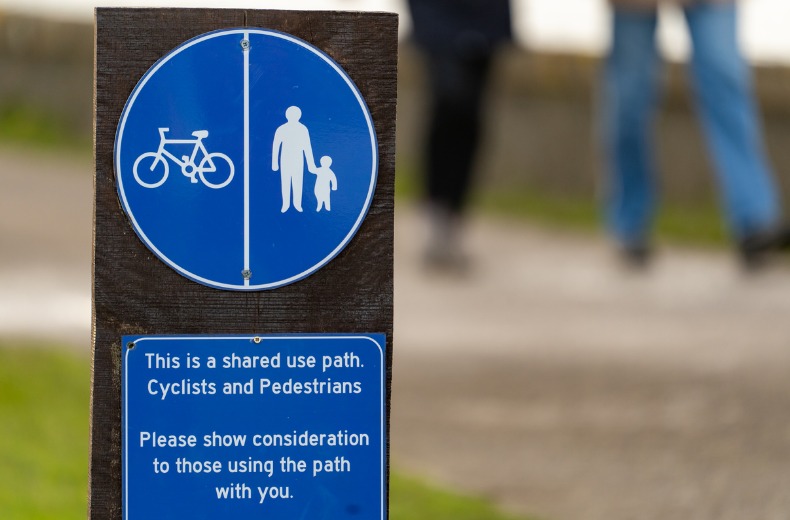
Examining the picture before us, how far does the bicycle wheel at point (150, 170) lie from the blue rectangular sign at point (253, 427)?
0.72 ft

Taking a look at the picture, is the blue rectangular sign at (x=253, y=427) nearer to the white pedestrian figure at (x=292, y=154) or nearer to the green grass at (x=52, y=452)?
the white pedestrian figure at (x=292, y=154)

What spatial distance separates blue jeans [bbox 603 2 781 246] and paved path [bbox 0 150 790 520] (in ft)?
0.73

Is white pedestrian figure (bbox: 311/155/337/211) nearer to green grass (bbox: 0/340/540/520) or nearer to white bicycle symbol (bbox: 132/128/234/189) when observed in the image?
white bicycle symbol (bbox: 132/128/234/189)

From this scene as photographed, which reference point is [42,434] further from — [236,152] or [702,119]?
[702,119]

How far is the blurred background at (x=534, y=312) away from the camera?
3.80 m

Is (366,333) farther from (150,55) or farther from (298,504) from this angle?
(150,55)

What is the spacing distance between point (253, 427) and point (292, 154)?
39 cm

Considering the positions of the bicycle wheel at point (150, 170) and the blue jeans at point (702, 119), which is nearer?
the bicycle wheel at point (150, 170)

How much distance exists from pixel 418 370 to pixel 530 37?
3.74m

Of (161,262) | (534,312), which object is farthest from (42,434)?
(534,312)

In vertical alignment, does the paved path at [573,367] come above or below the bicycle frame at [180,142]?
below

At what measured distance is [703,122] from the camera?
19.6 ft

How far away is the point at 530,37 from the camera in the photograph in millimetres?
8312

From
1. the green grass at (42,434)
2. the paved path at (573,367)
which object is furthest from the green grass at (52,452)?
the paved path at (573,367)
